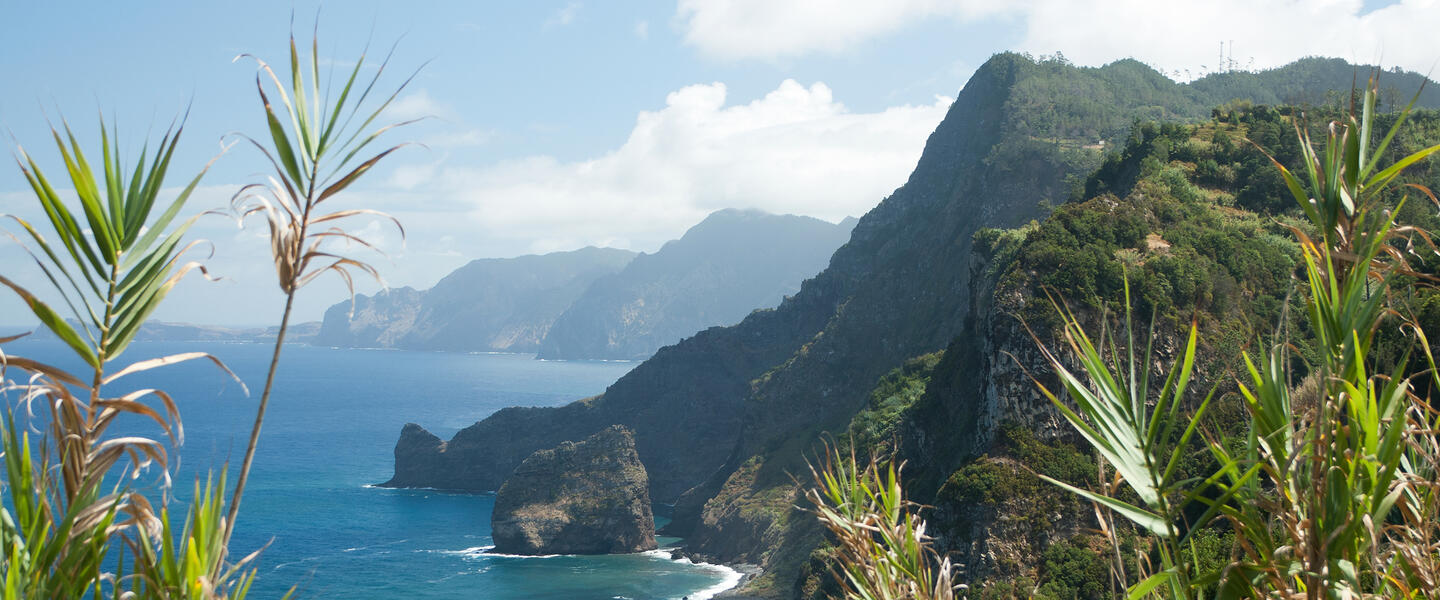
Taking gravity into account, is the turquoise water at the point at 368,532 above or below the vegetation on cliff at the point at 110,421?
below

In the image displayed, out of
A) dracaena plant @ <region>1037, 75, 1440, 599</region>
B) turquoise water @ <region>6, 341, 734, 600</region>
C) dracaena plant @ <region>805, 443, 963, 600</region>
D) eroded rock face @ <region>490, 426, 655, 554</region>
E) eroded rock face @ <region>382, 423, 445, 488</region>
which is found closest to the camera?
dracaena plant @ <region>1037, 75, 1440, 599</region>

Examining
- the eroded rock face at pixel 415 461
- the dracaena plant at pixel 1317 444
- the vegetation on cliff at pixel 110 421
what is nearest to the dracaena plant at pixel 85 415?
the vegetation on cliff at pixel 110 421

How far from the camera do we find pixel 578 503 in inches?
2992

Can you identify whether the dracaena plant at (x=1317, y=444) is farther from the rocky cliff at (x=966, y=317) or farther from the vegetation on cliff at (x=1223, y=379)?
the rocky cliff at (x=966, y=317)

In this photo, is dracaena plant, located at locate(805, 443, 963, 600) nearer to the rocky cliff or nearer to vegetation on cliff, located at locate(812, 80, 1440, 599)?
vegetation on cliff, located at locate(812, 80, 1440, 599)

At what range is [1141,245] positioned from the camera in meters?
33.5

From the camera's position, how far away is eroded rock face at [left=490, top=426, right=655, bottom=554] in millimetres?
73812

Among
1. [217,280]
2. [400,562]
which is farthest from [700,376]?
[217,280]

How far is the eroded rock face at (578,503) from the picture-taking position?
73.8 meters

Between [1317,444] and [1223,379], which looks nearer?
[1317,444]

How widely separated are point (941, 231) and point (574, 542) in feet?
140

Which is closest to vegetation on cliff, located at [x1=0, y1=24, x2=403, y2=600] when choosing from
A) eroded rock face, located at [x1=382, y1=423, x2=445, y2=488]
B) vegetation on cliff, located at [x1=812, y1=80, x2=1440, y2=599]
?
vegetation on cliff, located at [x1=812, y1=80, x2=1440, y2=599]

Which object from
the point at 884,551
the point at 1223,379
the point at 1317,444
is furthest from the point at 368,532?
the point at 1317,444

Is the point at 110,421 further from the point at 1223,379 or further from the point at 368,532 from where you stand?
the point at 368,532
